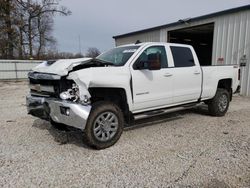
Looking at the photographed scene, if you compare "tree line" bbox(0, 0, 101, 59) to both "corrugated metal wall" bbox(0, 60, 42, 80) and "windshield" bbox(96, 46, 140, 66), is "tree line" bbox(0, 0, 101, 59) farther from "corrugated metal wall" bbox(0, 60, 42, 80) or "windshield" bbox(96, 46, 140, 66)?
"windshield" bbox(96, 46, 140, 66)

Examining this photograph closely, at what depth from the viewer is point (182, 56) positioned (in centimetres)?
567

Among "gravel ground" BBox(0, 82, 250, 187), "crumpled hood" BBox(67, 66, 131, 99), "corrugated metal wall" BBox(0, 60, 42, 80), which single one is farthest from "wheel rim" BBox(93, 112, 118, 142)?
"corrugated metal wall" BBox(0, 60, 42, 80)

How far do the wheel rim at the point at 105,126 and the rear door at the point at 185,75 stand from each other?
186cm

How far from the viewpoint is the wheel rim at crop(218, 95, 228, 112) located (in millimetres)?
6633

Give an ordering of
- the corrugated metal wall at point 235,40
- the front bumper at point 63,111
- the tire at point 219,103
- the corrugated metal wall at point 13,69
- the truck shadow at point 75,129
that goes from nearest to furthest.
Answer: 1. the front bumper at point 63,111
2. the truck shadow at point 75,129
3. the tire at point 219,103
4. the corrugated metal wall at point 235,40
5. the corrugated metal wall at point 13,69

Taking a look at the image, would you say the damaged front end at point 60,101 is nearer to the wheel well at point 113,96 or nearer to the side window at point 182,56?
the wheel well at point 113,96

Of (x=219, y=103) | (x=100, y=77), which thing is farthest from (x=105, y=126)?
(x=219, y=103)

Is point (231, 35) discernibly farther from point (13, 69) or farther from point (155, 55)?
point (13, 69)

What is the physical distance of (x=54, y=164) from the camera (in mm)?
3531

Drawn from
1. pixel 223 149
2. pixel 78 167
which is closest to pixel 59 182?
pixel 78 167

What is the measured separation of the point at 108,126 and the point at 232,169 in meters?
2.16

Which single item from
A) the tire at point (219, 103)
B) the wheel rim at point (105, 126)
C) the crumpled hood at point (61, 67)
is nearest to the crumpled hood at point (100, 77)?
the crumpled hood at point (61, 67)

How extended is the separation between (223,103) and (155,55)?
336 centimetres

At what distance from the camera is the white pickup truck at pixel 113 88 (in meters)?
3.85
